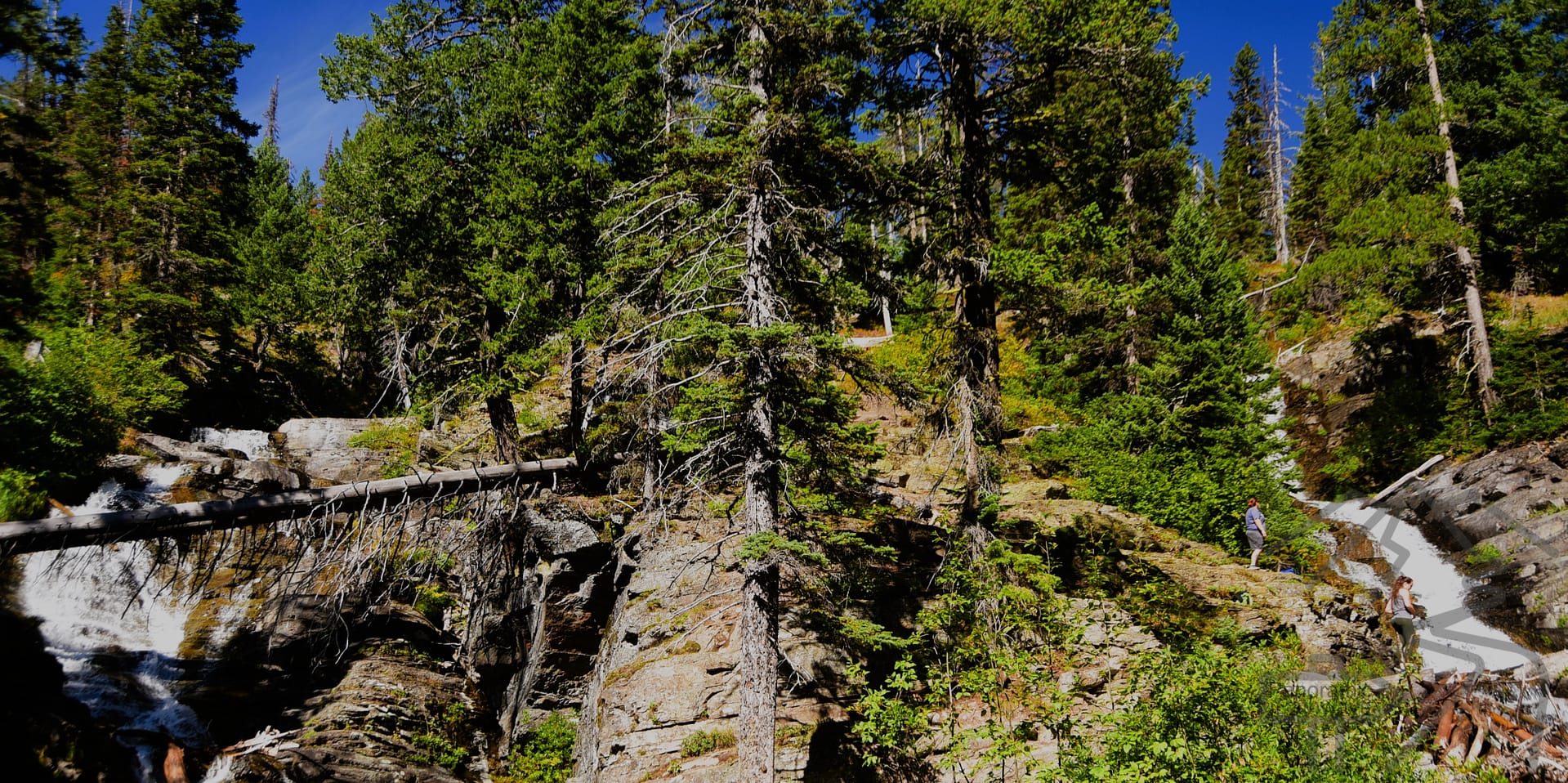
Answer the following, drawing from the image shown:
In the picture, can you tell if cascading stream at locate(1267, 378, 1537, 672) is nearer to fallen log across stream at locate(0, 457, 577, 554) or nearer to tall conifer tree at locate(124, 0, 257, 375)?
fallen log across stream at locate(0, 457, 577, 554)

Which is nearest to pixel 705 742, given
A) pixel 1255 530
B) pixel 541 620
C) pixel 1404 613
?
pixel 541 620

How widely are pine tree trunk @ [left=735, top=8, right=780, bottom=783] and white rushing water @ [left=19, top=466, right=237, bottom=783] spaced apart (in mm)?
10074

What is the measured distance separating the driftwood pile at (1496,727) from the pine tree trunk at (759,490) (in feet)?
26.8

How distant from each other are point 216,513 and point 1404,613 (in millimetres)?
21344

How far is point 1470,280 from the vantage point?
67.2 ft

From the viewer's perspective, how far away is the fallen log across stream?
8.23m

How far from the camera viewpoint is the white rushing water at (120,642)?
39.8ft

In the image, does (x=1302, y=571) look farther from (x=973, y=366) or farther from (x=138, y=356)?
(x=138, y=356)

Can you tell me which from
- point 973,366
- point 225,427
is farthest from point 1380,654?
point 225,427

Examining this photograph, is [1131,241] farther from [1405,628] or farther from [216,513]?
[216,513]

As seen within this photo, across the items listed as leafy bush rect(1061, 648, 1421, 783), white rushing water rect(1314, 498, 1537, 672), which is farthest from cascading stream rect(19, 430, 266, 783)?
white rushing water rect(1314, 498, 1537, 672)

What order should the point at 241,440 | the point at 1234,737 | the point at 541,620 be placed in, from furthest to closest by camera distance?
the point at 241,440, the point at 541,620, the point at 1234,737

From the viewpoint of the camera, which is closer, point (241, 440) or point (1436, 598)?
point (1436, 598)

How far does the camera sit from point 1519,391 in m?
19.6
